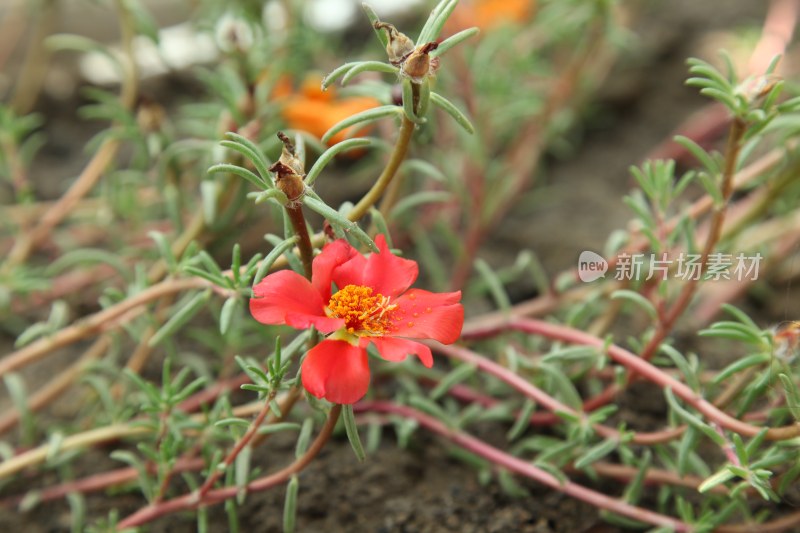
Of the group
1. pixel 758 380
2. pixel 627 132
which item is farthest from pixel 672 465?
pixel 627 132

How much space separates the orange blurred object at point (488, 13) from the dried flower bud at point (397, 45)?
121 centimetres

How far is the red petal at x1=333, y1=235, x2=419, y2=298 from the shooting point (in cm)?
83

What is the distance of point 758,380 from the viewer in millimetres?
986

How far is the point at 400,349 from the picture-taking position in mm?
771

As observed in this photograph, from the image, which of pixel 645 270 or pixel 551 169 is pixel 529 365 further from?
pixel 551 169

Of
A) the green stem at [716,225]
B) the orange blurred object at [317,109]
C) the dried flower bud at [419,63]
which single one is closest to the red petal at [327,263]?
the dried flower bud at [419,63]

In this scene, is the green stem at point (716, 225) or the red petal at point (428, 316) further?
the green stem at point (716, 225)

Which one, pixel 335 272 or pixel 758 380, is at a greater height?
pixel 335 272

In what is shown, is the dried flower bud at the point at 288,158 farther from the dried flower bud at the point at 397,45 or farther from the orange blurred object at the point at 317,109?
the orange blurred object at the point at 317,109

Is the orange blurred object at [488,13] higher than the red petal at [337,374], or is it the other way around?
the orange blurred object at [488,13]

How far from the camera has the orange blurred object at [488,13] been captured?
1.99 metres

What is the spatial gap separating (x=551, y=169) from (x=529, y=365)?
36.6 inches

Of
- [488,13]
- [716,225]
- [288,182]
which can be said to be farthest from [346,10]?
[288,182]

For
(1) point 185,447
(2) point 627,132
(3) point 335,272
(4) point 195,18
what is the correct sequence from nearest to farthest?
(3) point 335,272 → (1) point 185,447 → (4) point 195,18 → (2) point 627,132
